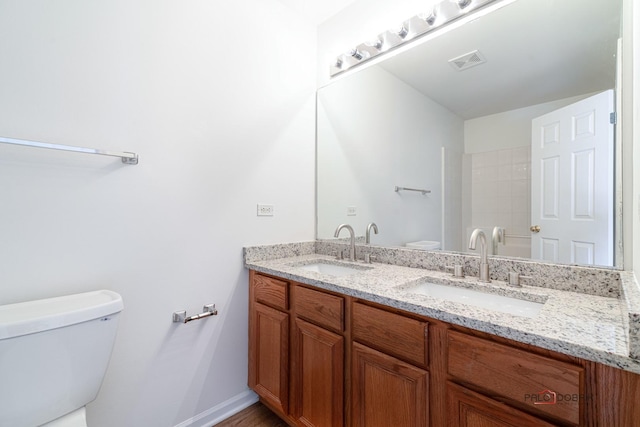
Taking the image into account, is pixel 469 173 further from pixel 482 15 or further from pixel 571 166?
pixel 482 15

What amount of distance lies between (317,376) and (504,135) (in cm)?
140

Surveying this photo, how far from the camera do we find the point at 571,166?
3.74 ft

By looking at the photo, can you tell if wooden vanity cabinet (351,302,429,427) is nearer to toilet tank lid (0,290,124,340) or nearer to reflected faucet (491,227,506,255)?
reflected faucet (491,227,506,255)

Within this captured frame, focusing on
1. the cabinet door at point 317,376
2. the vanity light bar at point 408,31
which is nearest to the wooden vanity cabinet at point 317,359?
the cabinet door at point 317,376

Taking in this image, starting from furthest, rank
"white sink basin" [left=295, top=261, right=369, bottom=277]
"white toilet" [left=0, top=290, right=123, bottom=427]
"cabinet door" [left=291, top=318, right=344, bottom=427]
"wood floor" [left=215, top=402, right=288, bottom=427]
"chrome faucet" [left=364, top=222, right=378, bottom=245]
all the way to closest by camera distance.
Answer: "chrome faucet" [left=364, top=222, right=378, bottom=245], "white sink basin" [left=295, top=261, right=369, bottom=277], "wood floor" [left=215, top=402, right=288, bottom=427], "cabinet door" [left=291, top=318, right=344, bottom=427], "white toilet" [left=0, top=290, right=123, bottom=427]

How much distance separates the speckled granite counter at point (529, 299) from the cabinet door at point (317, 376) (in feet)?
0.79

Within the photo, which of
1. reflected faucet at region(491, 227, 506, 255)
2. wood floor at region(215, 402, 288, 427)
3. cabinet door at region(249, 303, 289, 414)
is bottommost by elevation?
wood floor at region(215, 402, 288, 427)

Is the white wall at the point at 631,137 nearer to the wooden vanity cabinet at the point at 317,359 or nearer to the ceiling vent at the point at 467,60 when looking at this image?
the ceiling vent at the point at 467,60

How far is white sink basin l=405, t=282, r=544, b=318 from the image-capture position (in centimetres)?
104

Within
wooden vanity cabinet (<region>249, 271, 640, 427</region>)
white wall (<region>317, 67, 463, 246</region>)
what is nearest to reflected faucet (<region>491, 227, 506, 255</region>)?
white wall (<region>317, 67, 463, 246</region>)

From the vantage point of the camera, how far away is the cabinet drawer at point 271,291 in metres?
1.45

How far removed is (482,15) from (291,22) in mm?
1189

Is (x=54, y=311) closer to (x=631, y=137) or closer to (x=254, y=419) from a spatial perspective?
(x=254, y=419)

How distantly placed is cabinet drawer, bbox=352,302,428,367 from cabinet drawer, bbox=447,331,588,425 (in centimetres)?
10
